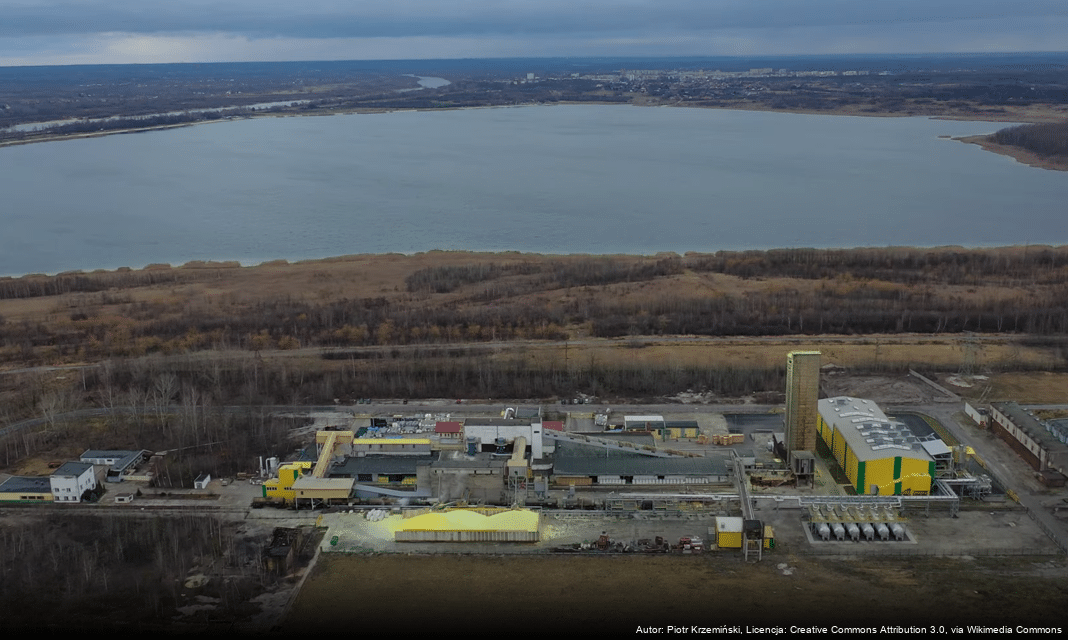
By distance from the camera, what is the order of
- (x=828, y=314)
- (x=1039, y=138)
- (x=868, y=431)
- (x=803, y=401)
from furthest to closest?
(x=1039, y=138)
(x=828, y=314)
(x=803, y=401)
(x=868, y=431)

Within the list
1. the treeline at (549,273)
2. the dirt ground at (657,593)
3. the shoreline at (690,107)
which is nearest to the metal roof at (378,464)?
the dirt ground at (657,593)

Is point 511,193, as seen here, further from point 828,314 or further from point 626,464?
point 626,464

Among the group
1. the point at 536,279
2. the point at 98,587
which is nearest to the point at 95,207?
the point at 536,279

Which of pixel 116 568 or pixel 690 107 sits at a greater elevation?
pixel 690 107

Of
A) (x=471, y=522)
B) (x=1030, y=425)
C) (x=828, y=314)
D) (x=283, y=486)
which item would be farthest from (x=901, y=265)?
(x=283, y=486)

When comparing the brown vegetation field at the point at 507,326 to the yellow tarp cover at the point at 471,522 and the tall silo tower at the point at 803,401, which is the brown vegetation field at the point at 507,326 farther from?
the yellow tarp cover at the point at 471,522

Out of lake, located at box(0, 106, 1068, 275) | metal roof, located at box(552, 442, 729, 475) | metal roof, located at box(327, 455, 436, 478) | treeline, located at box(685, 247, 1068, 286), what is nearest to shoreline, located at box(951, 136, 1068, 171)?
lake, located at box(0, 106, 1068, 275)
